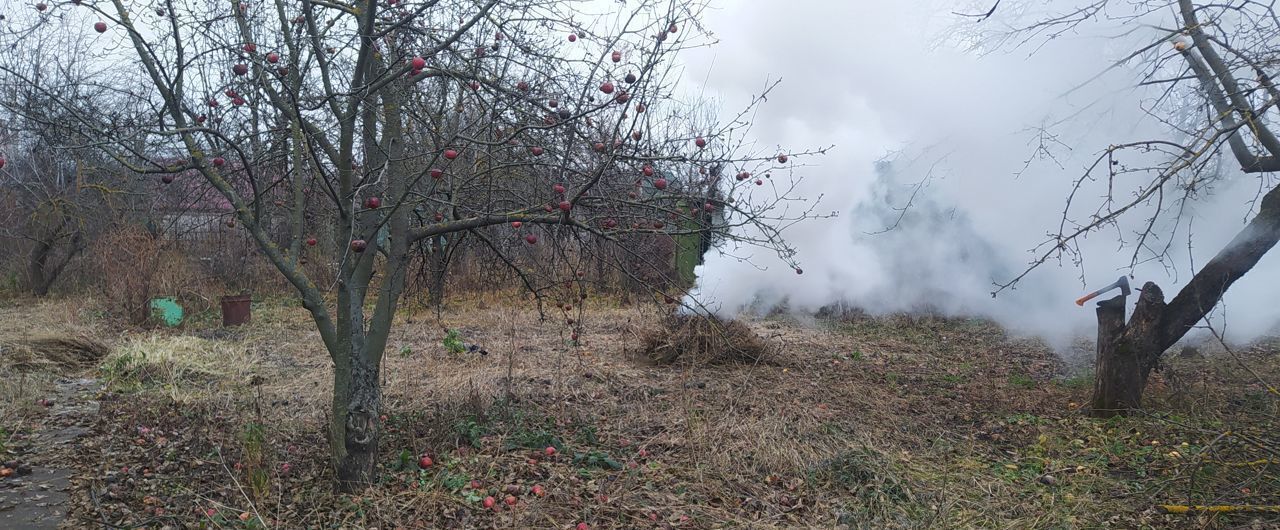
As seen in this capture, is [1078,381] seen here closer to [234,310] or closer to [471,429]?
[471,429]

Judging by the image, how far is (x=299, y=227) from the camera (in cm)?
416

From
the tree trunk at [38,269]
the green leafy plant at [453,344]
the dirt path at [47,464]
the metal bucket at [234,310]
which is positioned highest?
the tree trunk at [38,269]

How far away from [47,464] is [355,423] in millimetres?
2047

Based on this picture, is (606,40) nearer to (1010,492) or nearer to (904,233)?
(1010,492)

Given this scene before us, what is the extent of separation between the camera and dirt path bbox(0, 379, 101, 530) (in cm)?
401

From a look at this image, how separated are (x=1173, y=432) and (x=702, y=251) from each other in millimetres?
8258

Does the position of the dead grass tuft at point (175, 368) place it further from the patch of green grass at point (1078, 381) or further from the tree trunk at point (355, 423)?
the patch of green grass at point (1078, 381)

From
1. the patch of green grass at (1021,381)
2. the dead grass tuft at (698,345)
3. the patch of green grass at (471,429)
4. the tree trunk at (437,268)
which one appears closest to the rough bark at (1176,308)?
the patch of green grass at (1021,381)

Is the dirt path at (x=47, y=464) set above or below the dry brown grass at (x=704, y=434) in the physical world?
below

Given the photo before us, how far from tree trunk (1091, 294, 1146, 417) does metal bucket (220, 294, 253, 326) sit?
988 centimetres

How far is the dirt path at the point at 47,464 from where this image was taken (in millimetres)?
4008

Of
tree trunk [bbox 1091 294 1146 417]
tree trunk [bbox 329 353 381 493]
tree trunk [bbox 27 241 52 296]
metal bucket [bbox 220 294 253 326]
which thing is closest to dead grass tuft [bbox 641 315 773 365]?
tree trunk [bbox 1091 294 1146 417]

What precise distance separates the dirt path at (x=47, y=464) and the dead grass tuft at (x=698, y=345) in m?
4.70

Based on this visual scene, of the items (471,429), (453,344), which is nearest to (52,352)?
(453,344)
